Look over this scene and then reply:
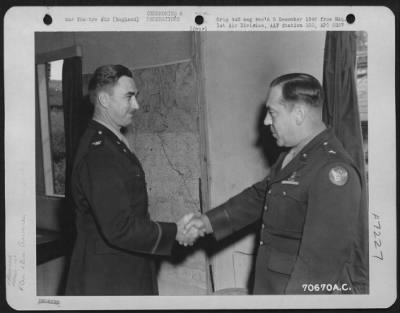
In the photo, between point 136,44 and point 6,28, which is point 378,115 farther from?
point 6,28

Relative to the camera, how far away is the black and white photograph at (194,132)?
1.21 meters

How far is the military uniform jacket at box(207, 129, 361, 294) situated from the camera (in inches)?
44.5

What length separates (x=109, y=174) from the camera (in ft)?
4.09

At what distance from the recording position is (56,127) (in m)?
1.34

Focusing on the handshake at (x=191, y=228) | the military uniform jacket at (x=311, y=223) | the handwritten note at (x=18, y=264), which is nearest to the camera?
the military uniform jacket at (x=311, y=223)

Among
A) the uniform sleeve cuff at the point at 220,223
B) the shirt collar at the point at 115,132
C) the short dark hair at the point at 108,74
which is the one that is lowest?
the uniform sleeve cuff at the point at 220,223

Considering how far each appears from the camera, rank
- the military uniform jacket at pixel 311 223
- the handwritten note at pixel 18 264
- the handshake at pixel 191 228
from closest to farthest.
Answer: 1. the military uniform jacket at pixel 311 223
2. the handwritten note at pixel 18 264
3. the handshake at pixel 191 228

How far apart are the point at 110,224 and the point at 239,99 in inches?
20.7

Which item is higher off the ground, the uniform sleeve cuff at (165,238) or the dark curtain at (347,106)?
the dark curtain at (347,106)

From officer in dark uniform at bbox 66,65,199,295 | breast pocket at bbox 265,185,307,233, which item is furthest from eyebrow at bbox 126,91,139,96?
breast pocket at bbox 265,185,307,233

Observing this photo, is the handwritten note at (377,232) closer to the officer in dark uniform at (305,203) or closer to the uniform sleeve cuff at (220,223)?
the officer in dark uniform at (305,203)

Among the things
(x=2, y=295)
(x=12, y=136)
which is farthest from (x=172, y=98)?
(x=2, y=295)

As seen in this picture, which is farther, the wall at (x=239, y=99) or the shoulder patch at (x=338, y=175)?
the wall at (x=239, y=99)

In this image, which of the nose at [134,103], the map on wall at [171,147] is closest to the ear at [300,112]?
the map on wall at [171,147]
